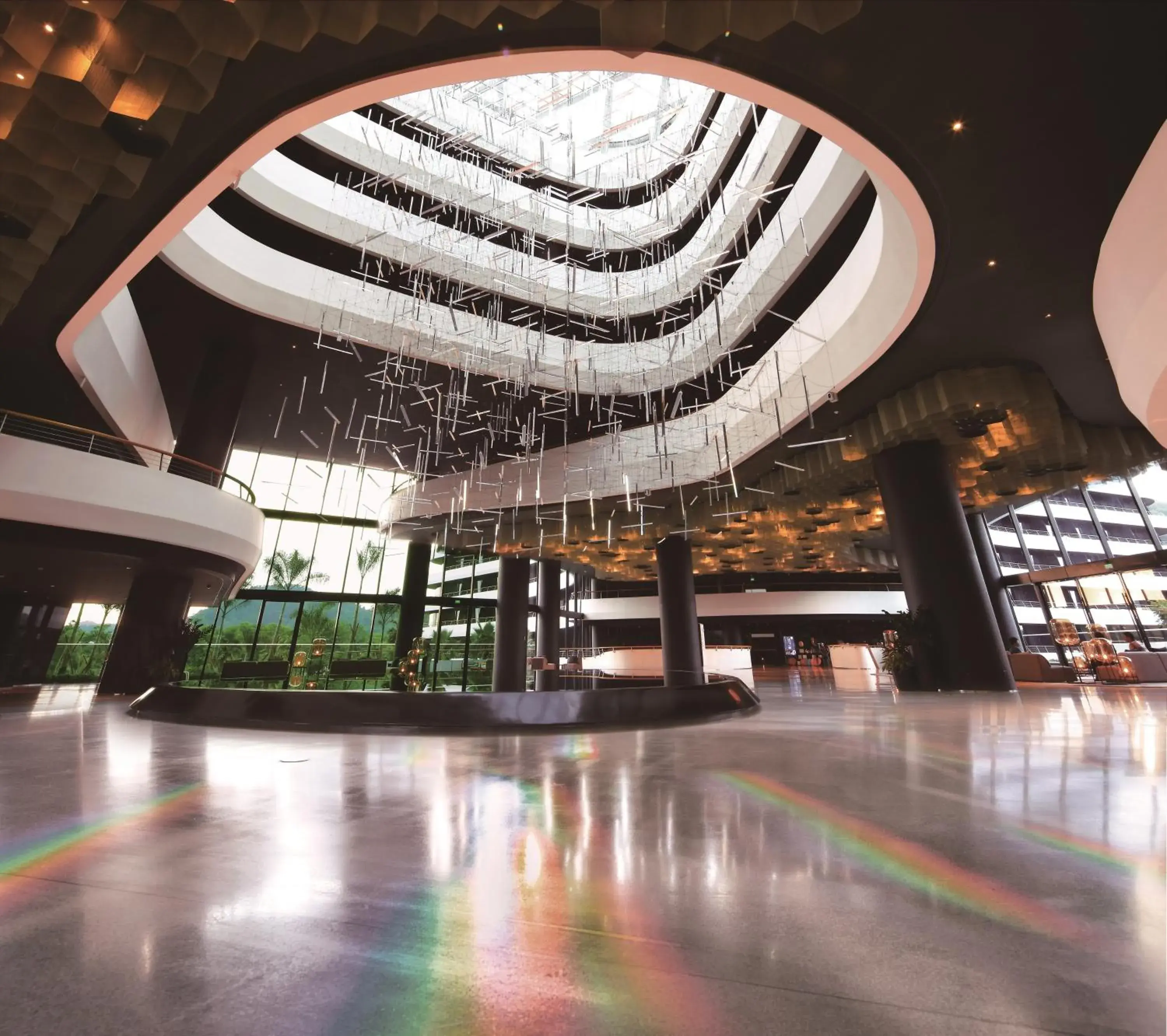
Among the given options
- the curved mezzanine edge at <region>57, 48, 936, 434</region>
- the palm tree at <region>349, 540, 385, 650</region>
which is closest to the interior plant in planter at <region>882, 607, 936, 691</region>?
the curved mezzanine edge at <region>57, 48, 936, 434</region>

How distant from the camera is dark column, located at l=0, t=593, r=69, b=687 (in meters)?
14.7

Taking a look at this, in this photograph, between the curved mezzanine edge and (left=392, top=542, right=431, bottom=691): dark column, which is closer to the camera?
the curved mezzanine edge

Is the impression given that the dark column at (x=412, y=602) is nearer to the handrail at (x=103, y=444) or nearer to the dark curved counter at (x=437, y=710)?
the handrail at (x=103, y=444)

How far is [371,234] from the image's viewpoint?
12469 mm

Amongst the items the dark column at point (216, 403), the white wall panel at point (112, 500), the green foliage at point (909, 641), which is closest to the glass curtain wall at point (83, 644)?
the dark column at point (216, 403)

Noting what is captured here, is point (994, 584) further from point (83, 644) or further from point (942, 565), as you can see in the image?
point (83, 644)

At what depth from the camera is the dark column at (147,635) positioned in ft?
37.8

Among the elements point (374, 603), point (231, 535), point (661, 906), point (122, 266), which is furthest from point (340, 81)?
point (374, 603)

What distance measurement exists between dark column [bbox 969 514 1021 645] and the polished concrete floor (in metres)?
19.3

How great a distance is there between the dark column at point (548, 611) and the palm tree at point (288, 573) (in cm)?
901

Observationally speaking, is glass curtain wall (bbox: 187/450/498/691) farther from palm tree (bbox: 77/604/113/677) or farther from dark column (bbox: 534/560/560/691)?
dark column (bbox: 534/560/560/691)

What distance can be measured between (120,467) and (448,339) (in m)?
7.14

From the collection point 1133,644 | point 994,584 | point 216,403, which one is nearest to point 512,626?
point 216,403

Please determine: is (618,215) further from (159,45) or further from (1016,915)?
(1016,915)
